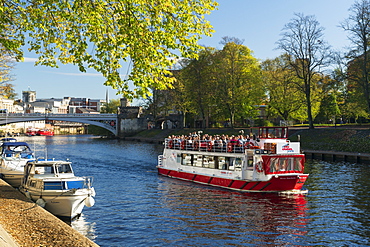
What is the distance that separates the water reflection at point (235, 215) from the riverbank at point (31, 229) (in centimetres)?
617

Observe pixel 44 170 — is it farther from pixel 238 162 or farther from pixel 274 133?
pixel 274 133

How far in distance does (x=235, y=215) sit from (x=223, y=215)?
712mm

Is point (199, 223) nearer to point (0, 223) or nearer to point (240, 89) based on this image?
point (0, 223)

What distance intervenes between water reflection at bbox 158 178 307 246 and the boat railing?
11.6 feet

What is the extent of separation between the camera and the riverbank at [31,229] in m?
13.4

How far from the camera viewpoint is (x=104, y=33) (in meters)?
15.7

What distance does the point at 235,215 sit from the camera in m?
23.0

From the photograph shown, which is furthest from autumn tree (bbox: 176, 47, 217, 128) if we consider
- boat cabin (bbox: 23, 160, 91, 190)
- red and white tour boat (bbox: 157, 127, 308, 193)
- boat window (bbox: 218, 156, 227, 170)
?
boat cabin (bbox: 23, 160, 91, 190)

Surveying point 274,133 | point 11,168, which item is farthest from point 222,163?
point 11,168

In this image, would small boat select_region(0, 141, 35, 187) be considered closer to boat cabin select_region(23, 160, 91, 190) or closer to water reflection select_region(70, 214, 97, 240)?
boat cabin select_region(23, 160, 91, 190)

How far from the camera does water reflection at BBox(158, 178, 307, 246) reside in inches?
750

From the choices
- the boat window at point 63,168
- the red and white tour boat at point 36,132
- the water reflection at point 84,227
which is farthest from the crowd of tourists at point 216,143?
the red and white tour boat at point 36,132

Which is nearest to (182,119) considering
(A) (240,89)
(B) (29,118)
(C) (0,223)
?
(A) (240,89)

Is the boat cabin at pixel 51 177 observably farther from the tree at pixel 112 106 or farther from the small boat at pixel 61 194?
the tree at pixel 112 106
